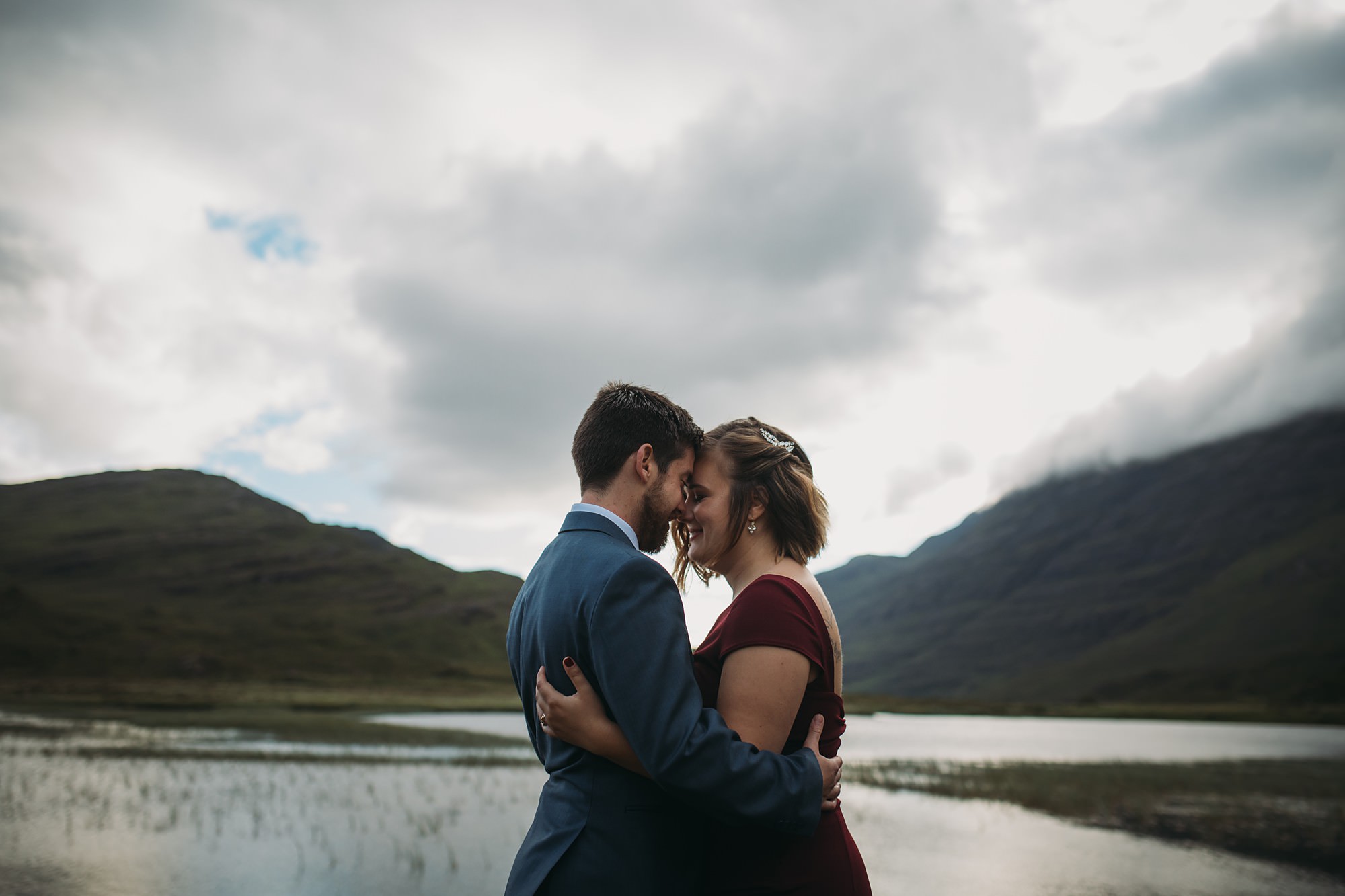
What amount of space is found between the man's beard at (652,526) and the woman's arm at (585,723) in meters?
0.77

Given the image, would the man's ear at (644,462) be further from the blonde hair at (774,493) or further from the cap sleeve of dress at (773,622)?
the cap sleeve of dress at (773,622)

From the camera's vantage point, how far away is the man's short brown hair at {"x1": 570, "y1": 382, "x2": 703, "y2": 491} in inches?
165

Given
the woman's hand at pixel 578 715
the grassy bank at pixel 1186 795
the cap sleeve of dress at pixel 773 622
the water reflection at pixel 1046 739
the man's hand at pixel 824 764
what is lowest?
the water reflection at pixel 1046 739

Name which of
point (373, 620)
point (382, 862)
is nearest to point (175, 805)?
point (382, 862)

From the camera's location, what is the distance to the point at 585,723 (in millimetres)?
3580

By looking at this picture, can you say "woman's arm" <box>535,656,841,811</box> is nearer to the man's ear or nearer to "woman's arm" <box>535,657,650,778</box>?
"woman's arm" <box>535,657,650,778</box>

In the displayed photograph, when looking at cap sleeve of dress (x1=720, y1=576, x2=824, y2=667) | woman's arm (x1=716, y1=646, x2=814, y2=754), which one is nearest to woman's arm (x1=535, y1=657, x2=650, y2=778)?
woman's arm (x1=716, y1=646, x2=814, y2=754)

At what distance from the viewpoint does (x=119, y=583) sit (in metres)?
173

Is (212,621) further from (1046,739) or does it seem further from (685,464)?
(685,464)

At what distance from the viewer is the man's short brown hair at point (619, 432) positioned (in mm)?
4184

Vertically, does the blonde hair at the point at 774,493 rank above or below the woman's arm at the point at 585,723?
above

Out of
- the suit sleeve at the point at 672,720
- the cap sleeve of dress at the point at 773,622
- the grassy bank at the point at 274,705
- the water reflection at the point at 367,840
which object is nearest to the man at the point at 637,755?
the suit sleeve at the point at 672,720

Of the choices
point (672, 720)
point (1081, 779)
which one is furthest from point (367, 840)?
point (1081, 779)

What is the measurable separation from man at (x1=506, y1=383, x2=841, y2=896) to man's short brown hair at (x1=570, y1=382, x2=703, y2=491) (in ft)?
0.71
